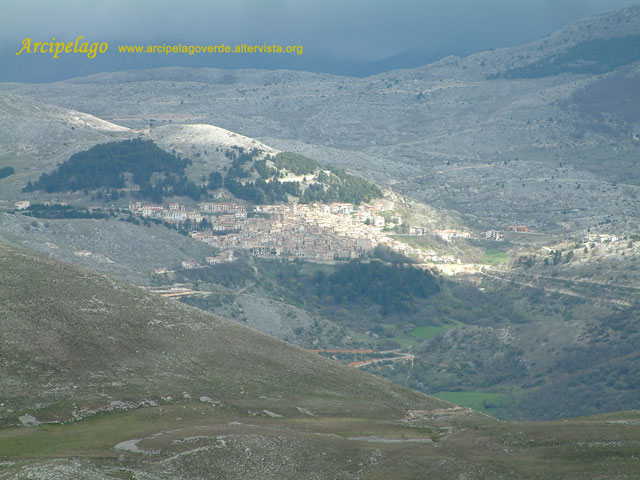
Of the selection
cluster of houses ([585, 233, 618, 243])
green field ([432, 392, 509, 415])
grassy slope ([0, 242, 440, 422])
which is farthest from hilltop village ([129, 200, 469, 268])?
grassy slope ([0, 242, 440, 422])

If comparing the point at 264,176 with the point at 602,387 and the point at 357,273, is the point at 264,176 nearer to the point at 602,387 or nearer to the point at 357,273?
the point at 357,273

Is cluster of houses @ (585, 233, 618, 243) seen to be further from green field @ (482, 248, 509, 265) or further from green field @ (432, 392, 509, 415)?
green field @ (432, 392, 509, 415)

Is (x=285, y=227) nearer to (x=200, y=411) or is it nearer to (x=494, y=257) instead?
(x=494, y=257)

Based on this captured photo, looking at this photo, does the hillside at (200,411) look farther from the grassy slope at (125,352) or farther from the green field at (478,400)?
the green field at (478,400)

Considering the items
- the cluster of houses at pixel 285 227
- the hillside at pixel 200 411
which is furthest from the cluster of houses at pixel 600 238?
the hillside at pixel 200 411

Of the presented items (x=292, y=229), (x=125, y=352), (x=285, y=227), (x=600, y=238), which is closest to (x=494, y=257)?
(x=600, y=238)
